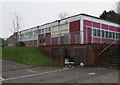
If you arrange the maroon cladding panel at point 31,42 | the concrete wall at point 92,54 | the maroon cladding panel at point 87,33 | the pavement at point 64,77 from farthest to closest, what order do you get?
the maroon cladding panel at point 31,42 → the maroon cladding panel at point 87,33 → the concrete wall at point 92,54 → the pavement at point 64,77

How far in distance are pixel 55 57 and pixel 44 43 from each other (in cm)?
655

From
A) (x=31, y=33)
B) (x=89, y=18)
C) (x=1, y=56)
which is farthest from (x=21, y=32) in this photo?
(x=89, y=18)

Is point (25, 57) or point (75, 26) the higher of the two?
point (75, 26)

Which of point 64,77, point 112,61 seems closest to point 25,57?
point 64,77

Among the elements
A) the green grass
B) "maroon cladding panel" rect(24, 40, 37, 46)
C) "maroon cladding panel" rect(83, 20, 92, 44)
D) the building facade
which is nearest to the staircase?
the building facade

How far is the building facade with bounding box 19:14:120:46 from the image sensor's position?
595 inches

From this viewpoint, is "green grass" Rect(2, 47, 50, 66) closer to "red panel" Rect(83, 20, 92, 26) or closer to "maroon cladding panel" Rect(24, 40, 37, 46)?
"red panel" Rect(83, 20, 92, 26)

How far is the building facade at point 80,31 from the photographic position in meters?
15.1

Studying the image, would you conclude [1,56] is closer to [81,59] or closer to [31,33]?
[81,59]

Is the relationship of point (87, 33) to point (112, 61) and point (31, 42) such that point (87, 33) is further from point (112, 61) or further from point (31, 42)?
point (31, 42)

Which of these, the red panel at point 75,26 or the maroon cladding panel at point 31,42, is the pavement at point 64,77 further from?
the maroon cladding panel at point 31,42

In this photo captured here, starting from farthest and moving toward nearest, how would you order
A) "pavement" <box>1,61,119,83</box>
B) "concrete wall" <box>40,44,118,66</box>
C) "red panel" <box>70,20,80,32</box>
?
1. "red panel" <box>70,20,80,32</box>
2. "concrete wall" <box>40,44,118,66</box>
3. "pavement" <box>1,61,119,83</box>

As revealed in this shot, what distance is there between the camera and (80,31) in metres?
14.6

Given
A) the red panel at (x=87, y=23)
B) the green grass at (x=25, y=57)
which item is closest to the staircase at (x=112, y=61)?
the green grass at (x=25, y=57)
